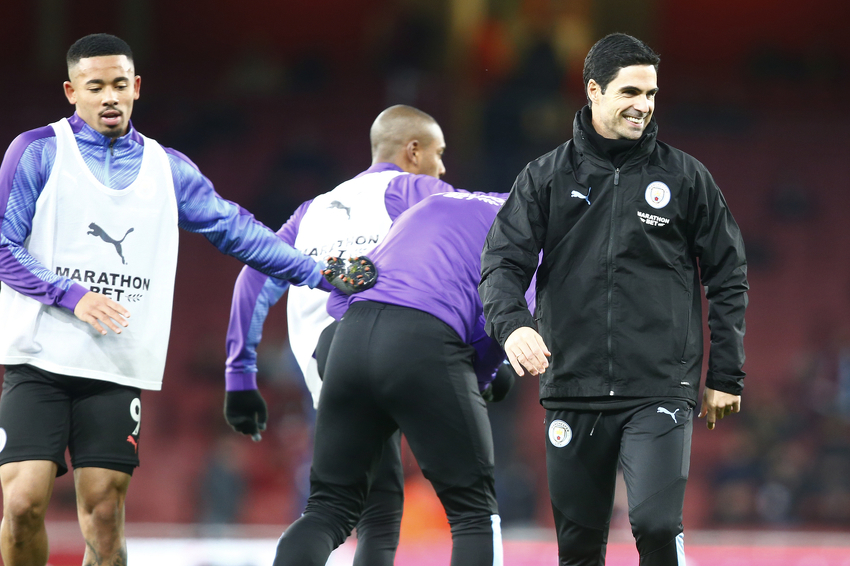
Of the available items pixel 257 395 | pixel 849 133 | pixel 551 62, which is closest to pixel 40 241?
pixel 257 395

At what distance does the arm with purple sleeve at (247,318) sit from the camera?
16.9 ft

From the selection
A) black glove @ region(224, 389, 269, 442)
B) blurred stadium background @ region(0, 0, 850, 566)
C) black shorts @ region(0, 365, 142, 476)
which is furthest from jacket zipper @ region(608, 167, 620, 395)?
blurred stadium background @ region(0, 0, 850, 566)

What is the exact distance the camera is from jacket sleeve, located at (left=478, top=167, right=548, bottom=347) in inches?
144

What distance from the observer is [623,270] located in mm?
3758

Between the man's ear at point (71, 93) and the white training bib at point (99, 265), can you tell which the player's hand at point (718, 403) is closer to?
the white training bib at point (99, 265)

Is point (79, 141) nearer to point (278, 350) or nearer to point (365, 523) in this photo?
point (365, 523)

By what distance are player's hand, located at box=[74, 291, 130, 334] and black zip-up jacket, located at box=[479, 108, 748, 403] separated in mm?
1419

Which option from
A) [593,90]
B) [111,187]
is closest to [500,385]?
[593,90]

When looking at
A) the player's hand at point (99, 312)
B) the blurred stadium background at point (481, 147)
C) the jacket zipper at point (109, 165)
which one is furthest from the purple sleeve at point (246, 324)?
the blurred stadium background at point (481, 147)

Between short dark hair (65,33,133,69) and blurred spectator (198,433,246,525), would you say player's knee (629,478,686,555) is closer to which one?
short dark hair (65,33,133,69)

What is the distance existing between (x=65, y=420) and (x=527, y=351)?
1872 millimetres

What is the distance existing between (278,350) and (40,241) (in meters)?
9.70

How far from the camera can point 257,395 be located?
17.1 feet

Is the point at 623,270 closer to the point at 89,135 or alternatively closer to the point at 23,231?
the point at 89,135
